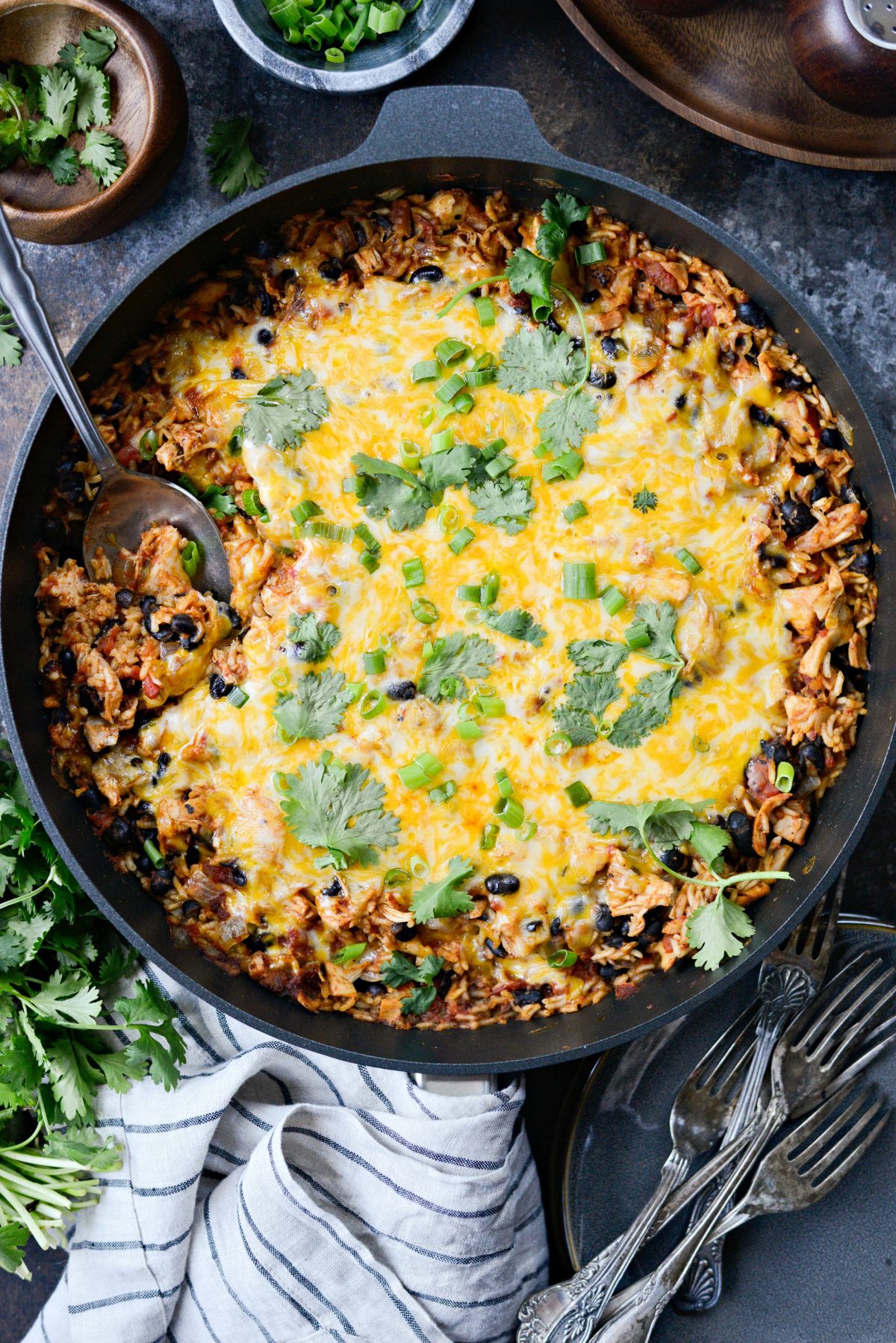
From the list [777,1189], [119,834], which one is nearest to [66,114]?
[119,834]

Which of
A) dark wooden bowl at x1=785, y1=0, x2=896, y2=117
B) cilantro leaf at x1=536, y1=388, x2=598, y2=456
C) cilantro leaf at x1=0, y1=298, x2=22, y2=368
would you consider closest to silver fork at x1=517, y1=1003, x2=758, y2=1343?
cilantro leaf at x1=536, y1=388, x2=598, y2=456

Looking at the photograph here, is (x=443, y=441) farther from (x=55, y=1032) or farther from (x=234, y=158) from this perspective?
(x=55, y=1032)

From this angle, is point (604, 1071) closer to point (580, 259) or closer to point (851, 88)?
point (580, 259)

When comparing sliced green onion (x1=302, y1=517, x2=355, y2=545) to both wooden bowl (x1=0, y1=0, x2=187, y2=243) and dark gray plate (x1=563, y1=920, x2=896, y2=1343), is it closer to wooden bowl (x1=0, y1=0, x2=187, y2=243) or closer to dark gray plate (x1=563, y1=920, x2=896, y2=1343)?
wooden bowl (x1=0, y1=0, x2=187, y2=243)

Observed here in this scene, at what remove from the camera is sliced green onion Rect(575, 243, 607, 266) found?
3.34 metres

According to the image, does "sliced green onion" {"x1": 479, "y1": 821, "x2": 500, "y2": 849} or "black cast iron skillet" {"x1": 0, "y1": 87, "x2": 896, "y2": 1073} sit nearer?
"black cast iron skillet" {"x1": 0, "y1": 87, "x2": 896, "y2": 1073}

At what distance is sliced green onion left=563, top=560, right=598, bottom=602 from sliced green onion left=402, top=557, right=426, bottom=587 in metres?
0.42

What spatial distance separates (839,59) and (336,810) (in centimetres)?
283

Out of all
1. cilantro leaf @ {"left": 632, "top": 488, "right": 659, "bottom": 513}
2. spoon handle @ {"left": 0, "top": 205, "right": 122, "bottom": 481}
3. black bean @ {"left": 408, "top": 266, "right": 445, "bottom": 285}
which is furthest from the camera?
black bean @ {"left": 408, "top": 266, "right": 445, "bottom": 285}

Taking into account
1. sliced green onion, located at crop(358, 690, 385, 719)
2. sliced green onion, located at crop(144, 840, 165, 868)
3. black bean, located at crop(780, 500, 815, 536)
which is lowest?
sliced green onion, located at crop(144, 840, 165, 868)

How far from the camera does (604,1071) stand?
12.1 ft

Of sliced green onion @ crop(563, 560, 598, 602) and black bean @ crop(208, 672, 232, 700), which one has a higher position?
sliced green onion @ crop(563, 560, 598, 602)

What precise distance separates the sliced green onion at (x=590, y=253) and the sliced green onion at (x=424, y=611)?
1119mm

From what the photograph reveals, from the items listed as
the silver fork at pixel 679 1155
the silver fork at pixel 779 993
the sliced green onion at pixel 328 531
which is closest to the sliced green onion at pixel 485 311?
the sliced green onion at pixel 328 531
